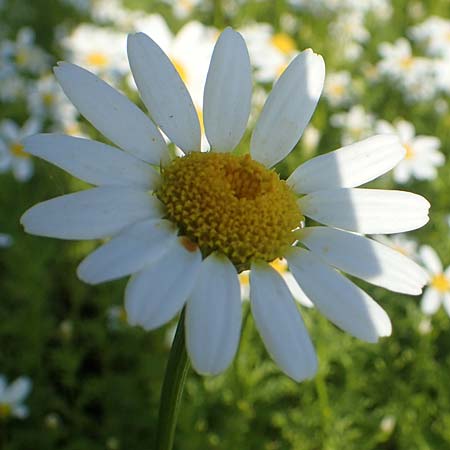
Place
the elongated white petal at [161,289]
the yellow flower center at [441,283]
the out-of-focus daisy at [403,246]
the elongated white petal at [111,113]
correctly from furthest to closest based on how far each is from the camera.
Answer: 1. the out-of-focus daisy at [403,246]
2. the yellow flower center at [441,283]
3. the elongated white petal at [111,113]
4. the elongated white petal at [161,289]

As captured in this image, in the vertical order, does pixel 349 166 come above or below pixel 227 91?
below

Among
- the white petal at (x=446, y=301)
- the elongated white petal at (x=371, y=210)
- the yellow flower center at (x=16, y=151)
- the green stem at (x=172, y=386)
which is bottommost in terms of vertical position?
the white petal at (x=446, y=301)

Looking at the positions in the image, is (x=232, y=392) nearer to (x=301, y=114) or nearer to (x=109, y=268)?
(x=301, y=114)

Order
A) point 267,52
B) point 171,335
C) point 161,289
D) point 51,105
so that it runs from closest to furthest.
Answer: point 161,289 < point 171,335 < point 51,105 < point 267,52

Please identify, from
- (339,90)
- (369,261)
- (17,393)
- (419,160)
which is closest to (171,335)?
(17,393)

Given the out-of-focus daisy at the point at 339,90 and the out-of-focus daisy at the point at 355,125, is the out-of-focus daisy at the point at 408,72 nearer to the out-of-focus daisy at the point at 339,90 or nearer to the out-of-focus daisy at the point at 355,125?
the out-of-focus daisy at the point at 339,90

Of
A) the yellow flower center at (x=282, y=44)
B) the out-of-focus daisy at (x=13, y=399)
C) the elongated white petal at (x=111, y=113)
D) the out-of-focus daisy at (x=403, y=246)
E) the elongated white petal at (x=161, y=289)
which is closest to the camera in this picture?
the elongated white petal at (x=161, y=289)

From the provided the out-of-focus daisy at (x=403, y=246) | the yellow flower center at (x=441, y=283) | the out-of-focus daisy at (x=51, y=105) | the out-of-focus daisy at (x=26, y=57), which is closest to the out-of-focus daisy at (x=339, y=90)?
the out-of-focus daisy at (x=403, y=246)

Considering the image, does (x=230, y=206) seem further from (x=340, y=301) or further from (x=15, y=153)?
(x=15, y=153)
